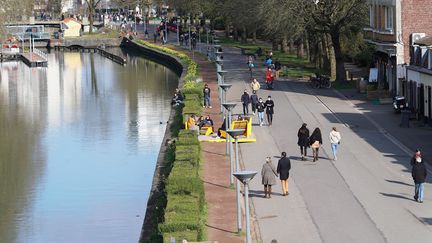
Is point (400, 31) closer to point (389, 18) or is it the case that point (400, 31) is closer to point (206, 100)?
point (389, 18)

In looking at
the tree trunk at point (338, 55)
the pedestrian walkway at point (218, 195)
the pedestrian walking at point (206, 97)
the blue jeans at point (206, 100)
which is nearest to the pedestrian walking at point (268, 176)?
the pedestrian walkway at point (218, 195)

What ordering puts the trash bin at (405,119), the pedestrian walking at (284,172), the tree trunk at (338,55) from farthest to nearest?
the tree trunk at (338,55) < the trash bin at (405,119) < the pedestrian walking at (284,172)

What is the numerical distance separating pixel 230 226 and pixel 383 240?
4102 millimetres

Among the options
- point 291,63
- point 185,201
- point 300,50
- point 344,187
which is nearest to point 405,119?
→ point 344,187

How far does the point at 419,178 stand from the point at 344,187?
339cm

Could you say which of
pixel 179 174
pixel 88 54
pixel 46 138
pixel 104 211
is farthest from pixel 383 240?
pixel 88 54

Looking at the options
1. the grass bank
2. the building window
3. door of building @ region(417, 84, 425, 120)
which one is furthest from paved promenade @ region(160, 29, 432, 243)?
the grass bank

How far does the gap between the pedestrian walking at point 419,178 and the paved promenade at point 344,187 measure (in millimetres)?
240

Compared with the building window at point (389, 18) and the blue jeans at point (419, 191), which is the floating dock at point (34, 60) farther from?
the blue jeans at point (419, 191)

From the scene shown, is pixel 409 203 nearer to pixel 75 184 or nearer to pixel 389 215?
pixel 389 215

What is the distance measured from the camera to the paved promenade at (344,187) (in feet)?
89.0

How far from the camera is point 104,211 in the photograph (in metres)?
35.5

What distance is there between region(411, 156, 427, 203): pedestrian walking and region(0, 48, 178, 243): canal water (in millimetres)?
8469

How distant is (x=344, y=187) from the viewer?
32.6 metres
